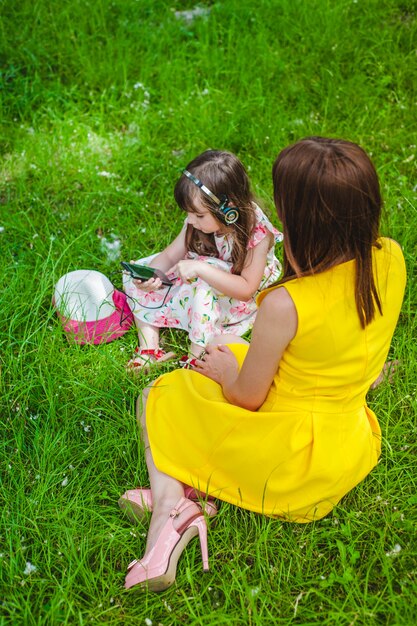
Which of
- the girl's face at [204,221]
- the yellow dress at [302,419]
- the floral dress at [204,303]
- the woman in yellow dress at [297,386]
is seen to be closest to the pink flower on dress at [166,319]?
the floral dress at [204,303]

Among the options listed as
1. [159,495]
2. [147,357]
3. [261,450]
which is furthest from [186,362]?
[261,450]

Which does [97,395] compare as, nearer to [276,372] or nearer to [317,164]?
[276,372]

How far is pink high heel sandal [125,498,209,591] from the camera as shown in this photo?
6.85ft

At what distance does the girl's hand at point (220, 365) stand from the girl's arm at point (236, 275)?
1.23 ft

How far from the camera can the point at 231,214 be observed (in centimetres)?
275

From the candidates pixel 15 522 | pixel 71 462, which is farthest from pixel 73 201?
pixel 15 522

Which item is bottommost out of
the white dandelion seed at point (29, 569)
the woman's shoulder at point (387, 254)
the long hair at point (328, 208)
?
the white dandelion seed at point (29, 569)

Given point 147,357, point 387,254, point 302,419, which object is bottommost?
point 147,357

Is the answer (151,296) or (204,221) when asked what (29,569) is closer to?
(151,296)

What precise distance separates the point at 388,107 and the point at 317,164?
8.59 feet

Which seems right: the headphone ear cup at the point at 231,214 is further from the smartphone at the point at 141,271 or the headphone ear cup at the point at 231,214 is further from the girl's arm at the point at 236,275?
the smartphone at the point at 141,271

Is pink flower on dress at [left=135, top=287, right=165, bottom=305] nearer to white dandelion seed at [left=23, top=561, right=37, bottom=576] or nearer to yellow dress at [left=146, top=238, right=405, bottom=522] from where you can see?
yellow dress at [left=146, top=238, right=405, bottom=522]

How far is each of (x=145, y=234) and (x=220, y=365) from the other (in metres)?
1.32

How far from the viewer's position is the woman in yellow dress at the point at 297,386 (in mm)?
1784
